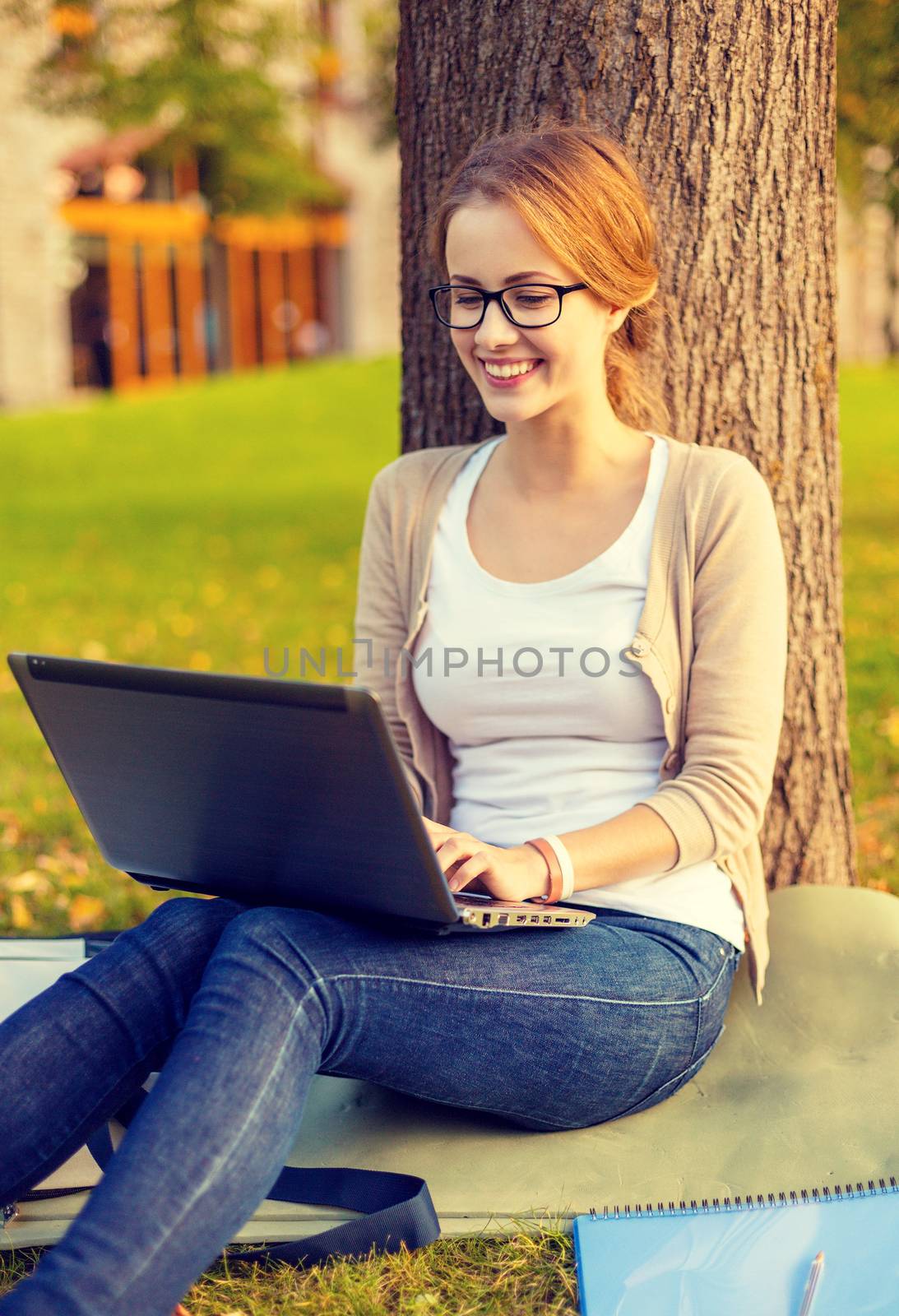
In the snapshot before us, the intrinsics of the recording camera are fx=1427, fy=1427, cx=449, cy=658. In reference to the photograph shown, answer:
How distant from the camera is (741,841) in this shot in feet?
7.82

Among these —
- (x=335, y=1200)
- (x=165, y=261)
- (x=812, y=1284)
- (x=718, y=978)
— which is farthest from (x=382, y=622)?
(x=165, y=261)

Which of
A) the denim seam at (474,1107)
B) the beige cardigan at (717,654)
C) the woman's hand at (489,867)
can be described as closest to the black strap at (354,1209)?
the denim seam at (474,1107)

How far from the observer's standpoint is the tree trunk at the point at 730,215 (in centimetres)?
275

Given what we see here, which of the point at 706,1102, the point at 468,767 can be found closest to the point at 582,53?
the point at 468,767

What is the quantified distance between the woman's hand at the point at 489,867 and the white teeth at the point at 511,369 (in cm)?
78

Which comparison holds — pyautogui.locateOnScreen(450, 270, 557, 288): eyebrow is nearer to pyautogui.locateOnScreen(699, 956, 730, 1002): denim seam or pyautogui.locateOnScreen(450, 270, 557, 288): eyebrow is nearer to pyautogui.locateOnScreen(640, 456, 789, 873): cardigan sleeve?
pyautogui.locateOnScreen(640, 456, 789, 873): cardigan sleeve

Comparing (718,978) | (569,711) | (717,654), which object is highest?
(717,654)

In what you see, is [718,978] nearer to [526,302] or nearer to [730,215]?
[526,302]

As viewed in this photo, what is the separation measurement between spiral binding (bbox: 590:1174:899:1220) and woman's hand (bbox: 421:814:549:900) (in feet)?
1.62

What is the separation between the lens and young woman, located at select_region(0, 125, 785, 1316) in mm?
1934

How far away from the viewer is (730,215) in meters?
2.81

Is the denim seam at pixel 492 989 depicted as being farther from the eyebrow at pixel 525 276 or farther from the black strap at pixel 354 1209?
the eyebrow at pixel 525 276

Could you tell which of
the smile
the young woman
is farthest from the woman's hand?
the smile

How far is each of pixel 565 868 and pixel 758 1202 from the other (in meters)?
0.58
